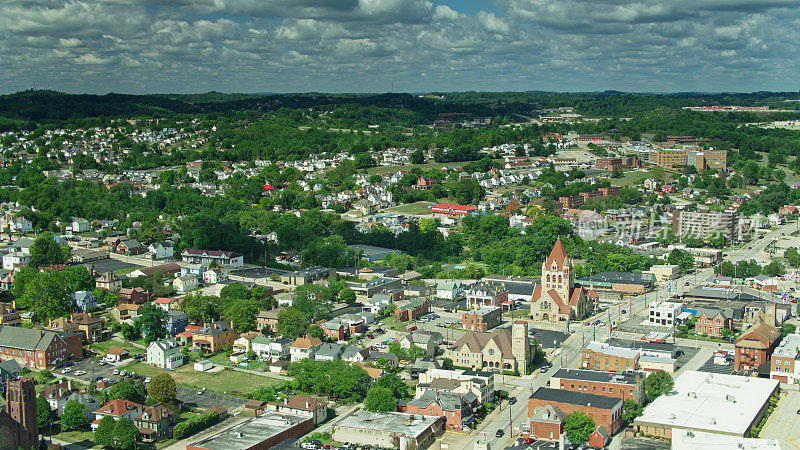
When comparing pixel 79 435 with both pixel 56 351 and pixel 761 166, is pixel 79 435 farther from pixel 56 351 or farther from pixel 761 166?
pixel 761 166

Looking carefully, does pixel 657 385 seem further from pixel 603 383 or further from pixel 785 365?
pixel 785 365

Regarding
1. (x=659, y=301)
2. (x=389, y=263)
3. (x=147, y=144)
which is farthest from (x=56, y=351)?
(x=147, y=144)

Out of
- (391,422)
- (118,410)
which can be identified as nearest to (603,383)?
(391,422)

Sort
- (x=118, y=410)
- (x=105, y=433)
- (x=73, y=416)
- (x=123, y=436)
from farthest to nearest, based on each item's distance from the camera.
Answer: (x=73, y=416) → (x=118, y=410) → (x=105, y=433) → (x=123, y=436)

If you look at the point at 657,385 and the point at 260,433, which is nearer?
the point at 260,433

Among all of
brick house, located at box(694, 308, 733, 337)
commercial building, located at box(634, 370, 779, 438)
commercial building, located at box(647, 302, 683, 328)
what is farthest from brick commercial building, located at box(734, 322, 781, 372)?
commercial building, located at box(647, 302, 683, 328)

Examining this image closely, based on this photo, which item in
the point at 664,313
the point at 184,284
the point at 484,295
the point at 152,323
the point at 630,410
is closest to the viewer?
the point at 630,410
